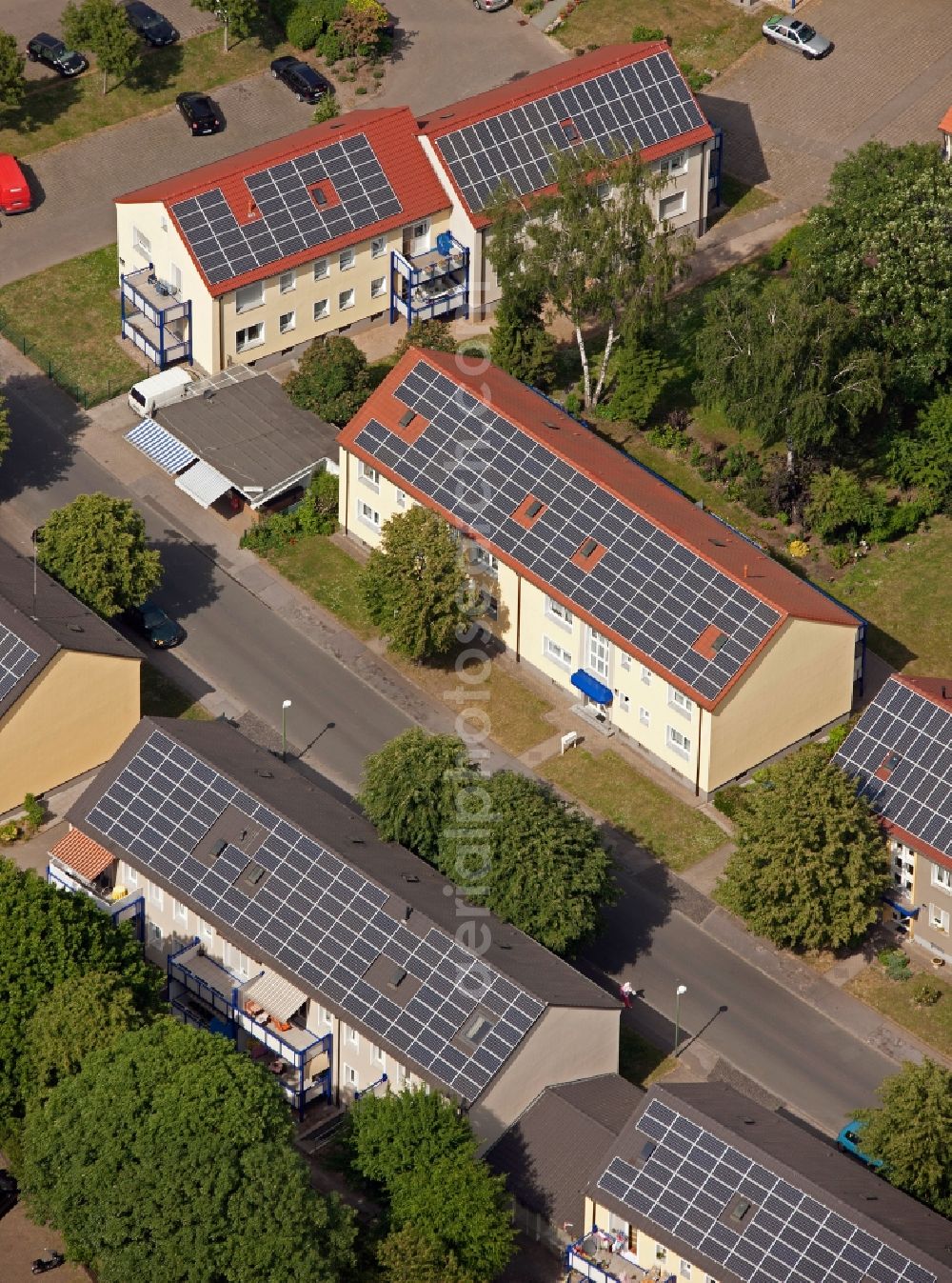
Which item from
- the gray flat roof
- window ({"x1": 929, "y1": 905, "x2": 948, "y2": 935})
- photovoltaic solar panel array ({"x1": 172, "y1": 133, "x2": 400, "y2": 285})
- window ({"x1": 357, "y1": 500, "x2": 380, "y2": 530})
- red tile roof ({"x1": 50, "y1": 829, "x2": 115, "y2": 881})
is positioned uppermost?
photovoltaic solar panel array ({"x1": 172, "y1": 133, "x2": 400, "y2": 285})

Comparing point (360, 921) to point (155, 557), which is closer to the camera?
point (360, 921)

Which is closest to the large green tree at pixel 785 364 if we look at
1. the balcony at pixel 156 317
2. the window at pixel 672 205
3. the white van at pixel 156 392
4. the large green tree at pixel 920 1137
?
the window at pixel 672 205

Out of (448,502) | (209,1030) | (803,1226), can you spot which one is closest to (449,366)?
(448,502)

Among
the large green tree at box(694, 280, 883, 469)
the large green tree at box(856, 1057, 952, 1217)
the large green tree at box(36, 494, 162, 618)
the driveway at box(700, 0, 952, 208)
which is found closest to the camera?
the large green tree at box(856, 1057, 952, 1217)

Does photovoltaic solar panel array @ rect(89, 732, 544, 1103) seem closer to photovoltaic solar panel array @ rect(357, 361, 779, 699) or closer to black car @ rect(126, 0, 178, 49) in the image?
photovoltaic solar panel array @ rect(357, 361, 779, 699)

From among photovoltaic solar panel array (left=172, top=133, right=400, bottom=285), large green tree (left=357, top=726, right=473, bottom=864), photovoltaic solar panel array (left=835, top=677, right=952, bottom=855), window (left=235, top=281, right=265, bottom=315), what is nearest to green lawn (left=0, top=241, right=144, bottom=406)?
window (left=235, top=281, right=265, bottom=315)

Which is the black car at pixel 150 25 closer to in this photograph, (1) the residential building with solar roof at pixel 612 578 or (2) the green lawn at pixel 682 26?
(2) the green lawn at pixel 682 26

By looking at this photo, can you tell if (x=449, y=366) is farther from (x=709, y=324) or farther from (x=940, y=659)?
(x=940, y=659)
